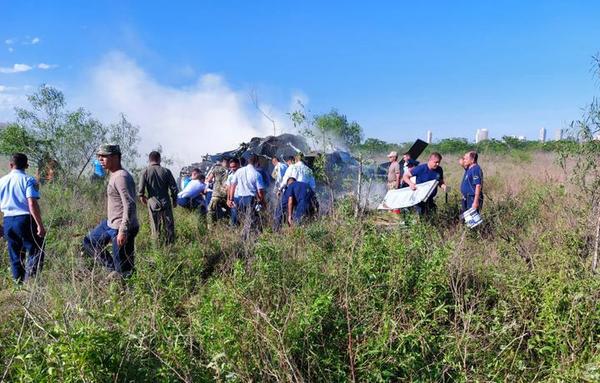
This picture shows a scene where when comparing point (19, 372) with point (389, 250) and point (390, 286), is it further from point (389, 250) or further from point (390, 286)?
point (389, 250)

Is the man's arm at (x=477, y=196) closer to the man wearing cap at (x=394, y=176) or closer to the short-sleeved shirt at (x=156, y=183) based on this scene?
the man wearing cap at (x=394, y=176)

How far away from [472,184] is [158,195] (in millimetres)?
4515

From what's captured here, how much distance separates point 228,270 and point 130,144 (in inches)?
321

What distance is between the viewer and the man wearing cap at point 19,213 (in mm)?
4824

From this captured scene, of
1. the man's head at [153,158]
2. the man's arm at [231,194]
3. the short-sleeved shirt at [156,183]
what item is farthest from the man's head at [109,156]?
the man's arm at [231,194]

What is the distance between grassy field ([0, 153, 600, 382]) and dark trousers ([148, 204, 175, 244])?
1.46 metres

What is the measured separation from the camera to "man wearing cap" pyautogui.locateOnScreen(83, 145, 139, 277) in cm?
441

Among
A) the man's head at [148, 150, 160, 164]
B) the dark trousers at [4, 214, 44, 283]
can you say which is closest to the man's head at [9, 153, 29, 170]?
the dark trousers at [4, 214, 44, 283]

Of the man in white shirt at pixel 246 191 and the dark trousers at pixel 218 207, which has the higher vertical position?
the man in white shirt at pixel 246 191

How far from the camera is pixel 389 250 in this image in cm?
392

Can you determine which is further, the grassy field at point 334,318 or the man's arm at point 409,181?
the man's arm at point 409,181

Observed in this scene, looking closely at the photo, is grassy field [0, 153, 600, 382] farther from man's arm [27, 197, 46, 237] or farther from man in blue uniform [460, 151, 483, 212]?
man in blue uniform [460, 151, 483, 212]

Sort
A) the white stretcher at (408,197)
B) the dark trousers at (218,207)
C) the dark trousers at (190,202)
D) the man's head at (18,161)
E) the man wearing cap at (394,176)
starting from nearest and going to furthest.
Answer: the man's head at (18,161)
the white stretcher at (408,197)
the dark trousers at (218,207)
the dark trousers at (190,202)
the man wearing cap at (394,176)

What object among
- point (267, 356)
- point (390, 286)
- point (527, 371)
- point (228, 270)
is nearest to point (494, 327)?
point (527, 371)
